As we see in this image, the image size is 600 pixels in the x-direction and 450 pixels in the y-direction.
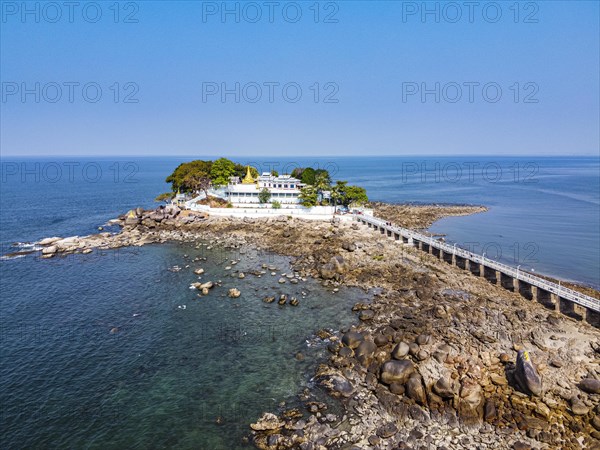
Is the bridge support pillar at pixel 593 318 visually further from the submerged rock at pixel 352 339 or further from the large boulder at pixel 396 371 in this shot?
the submerged rock at pixel 352 339

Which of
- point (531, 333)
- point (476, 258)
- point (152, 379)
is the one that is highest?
point (476, 258)

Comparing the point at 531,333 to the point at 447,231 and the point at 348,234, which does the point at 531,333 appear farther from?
the point at 447,231

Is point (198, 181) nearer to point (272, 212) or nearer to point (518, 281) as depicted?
point (272, 212)

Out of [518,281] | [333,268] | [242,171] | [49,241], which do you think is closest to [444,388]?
[518,281]

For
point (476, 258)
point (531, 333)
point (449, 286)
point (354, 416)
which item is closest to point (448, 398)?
point (354, 416)

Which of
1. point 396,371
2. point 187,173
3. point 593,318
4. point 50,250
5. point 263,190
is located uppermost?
point 187,173

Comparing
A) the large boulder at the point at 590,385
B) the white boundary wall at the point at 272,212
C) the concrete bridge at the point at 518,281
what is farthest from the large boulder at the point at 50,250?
the large boulder at the point at 590,385

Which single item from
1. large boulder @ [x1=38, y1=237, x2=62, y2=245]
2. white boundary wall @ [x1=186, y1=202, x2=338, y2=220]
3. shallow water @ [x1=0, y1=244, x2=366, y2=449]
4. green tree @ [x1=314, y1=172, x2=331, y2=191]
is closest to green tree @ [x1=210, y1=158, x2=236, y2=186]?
white boundary wall @ [x1=186, y1=202, x2=338, y2=220]
